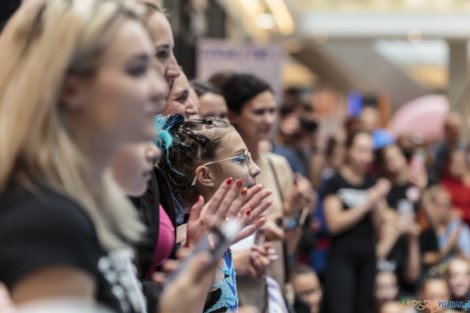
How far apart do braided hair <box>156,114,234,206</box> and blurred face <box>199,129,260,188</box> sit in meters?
0.02

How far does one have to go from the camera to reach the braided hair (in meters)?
2.60

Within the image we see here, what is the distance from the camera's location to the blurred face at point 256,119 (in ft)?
12.9

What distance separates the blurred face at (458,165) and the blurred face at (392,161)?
95cm

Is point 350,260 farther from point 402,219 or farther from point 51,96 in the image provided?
point 51,96

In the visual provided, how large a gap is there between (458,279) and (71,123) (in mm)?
4670

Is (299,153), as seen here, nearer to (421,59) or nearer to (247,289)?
(247,289)

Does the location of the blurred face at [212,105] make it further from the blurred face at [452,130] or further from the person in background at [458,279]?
the blurred face at [452,130]

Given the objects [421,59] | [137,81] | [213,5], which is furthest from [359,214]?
[421,59]

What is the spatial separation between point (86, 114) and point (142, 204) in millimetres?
798

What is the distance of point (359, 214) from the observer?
21.0 feet

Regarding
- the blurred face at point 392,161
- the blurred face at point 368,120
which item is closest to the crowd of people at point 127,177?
the blurred face at point 392,161

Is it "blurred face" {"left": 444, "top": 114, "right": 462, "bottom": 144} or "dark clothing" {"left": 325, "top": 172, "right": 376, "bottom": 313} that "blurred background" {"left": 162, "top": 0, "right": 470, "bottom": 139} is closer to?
"dark clothing" {"left": 325, "top": 172, "right": 376, "bottom": 313}

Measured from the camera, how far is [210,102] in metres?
3.59

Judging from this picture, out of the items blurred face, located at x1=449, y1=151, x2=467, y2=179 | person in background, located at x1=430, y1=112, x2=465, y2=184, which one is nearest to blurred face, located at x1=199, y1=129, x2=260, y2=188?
blurred face, located at x1=449, y1=151, x2=467, y2=179
